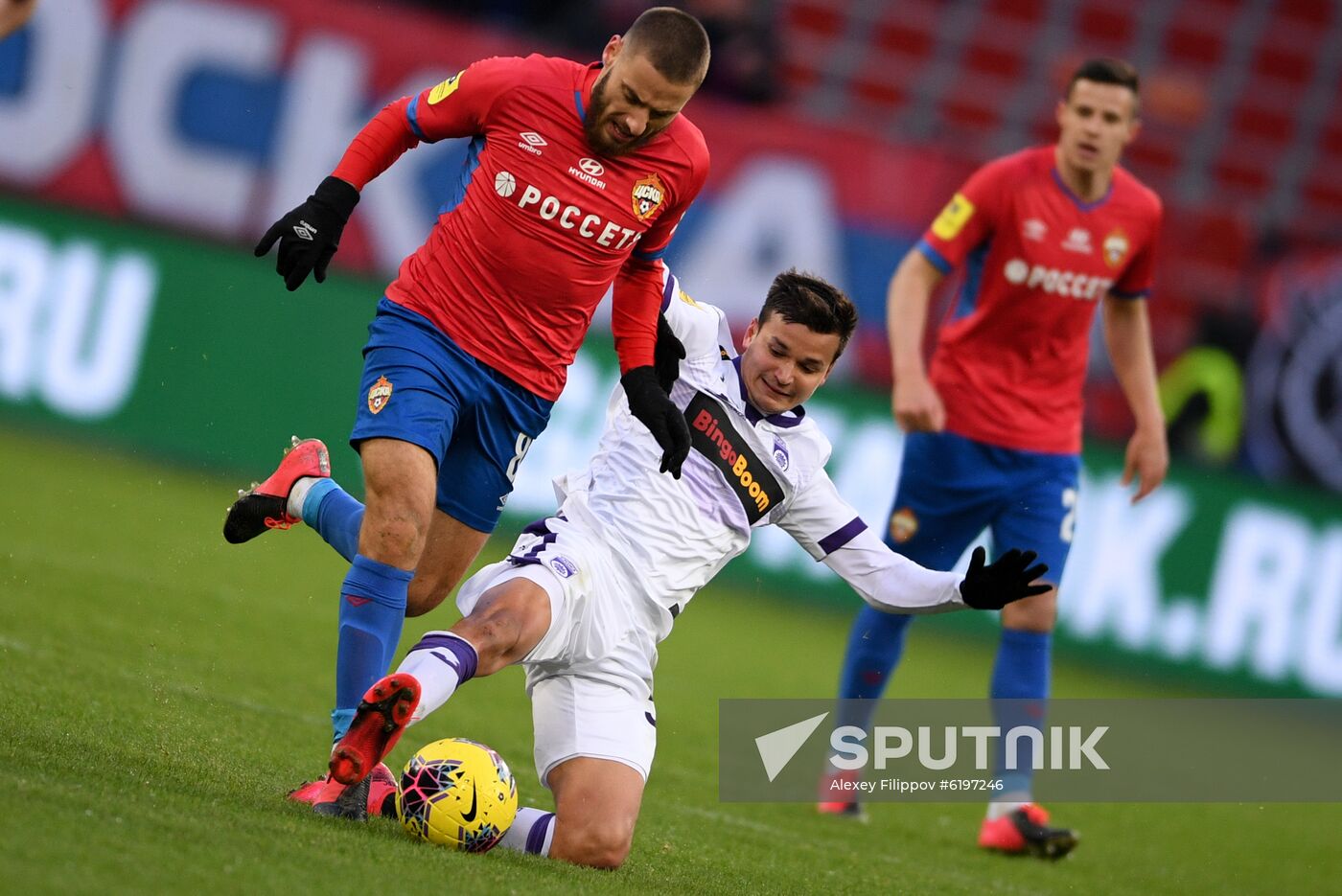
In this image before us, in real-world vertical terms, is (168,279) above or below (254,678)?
above

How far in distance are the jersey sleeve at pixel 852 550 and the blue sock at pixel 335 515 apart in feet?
4.16

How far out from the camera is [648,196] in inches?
198

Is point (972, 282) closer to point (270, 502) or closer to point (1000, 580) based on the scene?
point (1000, 580)

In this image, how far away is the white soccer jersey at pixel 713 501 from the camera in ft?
16.0

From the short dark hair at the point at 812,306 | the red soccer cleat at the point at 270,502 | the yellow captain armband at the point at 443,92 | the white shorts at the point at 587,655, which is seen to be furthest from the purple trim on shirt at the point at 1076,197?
the red soccer cleat at the point at 270,502

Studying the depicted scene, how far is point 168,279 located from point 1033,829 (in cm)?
747

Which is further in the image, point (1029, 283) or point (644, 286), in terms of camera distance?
point (1029, 283)

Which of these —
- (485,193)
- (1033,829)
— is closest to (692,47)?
(485,193)

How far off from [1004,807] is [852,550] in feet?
5.38

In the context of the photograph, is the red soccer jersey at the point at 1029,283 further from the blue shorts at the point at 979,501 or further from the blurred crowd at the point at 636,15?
the blurred crowd at the point at 636,15

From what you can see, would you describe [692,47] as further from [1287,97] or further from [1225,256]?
[1287,97]

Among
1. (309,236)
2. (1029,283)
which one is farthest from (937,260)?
(309,236)

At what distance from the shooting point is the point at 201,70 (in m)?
11.9

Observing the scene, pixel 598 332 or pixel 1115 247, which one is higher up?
pixel 598 332
